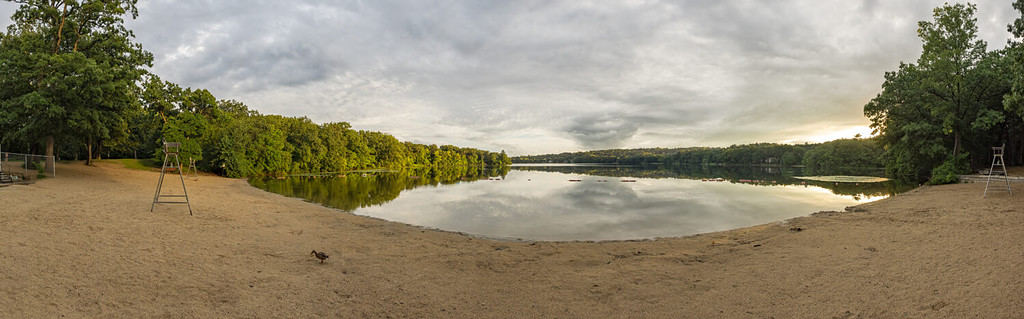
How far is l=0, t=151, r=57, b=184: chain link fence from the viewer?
16458 mm

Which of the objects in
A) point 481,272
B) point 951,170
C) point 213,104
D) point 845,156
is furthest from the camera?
point 845,156

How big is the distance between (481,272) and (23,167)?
81.7 ft

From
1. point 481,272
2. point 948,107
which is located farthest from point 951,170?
point 481,272

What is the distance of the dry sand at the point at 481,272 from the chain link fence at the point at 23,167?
7867mm

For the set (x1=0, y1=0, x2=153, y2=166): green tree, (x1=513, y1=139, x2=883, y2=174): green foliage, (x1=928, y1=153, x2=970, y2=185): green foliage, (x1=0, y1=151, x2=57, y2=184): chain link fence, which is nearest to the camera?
(x1=0, y1=151, x2=57, y2=184): chain link fence

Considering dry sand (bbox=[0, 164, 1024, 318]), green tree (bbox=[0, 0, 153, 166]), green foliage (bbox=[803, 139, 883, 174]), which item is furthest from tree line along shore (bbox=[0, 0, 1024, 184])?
green foliage (bbox=[803, 139, 883, 174])

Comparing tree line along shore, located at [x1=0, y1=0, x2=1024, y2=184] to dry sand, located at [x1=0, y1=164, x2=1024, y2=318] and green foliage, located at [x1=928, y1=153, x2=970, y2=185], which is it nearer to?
green foliage, located at [x1=928, y1=153, x2=970, y2=185]

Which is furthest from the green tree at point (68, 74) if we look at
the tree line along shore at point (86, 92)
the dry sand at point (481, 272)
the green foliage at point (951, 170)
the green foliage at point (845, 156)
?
the green foliage at point (845, 156)

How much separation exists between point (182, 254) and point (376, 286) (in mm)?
4414

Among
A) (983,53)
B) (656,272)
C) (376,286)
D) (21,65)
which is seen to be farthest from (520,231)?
(983,53)

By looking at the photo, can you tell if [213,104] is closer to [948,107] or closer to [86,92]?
[86,92]

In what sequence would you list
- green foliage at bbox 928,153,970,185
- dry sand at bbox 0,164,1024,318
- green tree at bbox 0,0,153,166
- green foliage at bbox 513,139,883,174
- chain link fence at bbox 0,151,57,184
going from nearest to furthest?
dry sand at bbox 0,164,1024,318 < chain link fence at bbox 0,151,57,184 < green tree at bbox 0,0,153,166 < green foliage at bbox 928,153,970,185 < green foliage at bbox 513,139,883,174

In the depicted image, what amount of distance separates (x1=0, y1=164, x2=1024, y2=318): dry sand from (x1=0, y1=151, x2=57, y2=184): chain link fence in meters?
7.87

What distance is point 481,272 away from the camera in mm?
7941
